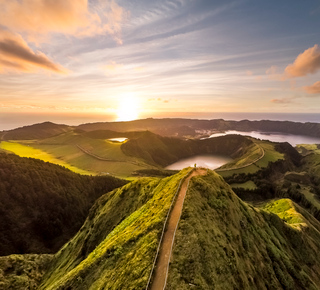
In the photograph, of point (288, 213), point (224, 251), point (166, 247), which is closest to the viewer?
point (166, 247)

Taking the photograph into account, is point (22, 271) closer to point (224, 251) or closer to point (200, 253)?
point (200, 253)

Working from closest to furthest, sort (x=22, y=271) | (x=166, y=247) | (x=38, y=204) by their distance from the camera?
(x=166, y=247)
(x=22, y=271)
(x=38, y=204)

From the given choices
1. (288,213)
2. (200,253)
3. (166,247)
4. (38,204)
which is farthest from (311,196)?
(38,204)

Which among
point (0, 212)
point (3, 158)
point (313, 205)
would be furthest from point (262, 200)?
point (3, 158)

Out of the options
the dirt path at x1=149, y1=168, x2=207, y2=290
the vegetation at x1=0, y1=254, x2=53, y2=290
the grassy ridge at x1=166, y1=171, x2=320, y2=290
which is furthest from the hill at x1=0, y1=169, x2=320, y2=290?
the vegetation at x1=0, y1=254, x2=53, y2=290

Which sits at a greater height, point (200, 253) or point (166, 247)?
point (166, 247)

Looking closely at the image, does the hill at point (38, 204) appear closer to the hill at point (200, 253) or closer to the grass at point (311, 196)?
the hill at point (200, 253)

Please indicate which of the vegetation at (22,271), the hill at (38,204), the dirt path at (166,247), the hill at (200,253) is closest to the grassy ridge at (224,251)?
the hill at (200,253)

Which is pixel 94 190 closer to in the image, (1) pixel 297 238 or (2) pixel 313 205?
(1) pixel 297 238
